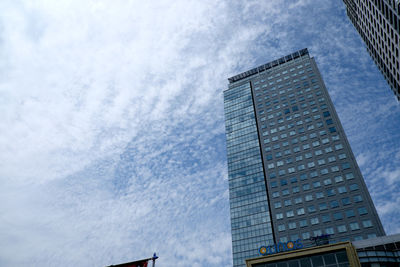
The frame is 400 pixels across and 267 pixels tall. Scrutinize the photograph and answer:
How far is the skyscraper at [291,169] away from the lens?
283 ft

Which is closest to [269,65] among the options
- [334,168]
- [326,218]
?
[334,168]

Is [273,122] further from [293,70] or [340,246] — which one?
[340,246]

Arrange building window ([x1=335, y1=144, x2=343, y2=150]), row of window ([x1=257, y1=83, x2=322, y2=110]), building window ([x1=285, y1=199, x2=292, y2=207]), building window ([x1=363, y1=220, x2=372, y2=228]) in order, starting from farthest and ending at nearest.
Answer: row of window ([x1=257, y1=83, x2=322, y2=110]) → building window ([x1=335, y1=144, x2=343, y2=150]) → building window ([x1=285, y1=199, x2=292, y2=207]) → building window ([x1=363, y1=220, x2=372, y2=228])

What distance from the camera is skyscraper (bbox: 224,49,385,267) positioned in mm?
86312

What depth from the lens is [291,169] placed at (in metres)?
102

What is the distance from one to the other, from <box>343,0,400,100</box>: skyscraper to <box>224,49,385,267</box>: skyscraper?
2175cm

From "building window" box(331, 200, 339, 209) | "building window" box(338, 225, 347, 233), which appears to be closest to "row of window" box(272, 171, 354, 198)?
"building window" box(331, 200, 339, 209)

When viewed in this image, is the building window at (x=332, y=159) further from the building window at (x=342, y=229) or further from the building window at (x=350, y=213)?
the building window at (x=342, y=229)

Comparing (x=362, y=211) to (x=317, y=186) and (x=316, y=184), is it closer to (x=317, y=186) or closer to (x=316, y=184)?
(x=317, y=186)

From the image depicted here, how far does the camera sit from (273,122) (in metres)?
119

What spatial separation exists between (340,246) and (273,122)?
7580 cm

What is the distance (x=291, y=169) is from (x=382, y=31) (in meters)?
48.6

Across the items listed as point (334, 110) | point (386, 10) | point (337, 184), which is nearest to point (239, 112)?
point (334, 110)

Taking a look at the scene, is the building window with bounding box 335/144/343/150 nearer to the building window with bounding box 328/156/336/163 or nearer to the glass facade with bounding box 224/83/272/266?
the building window with bounding box 328/156/336/163
